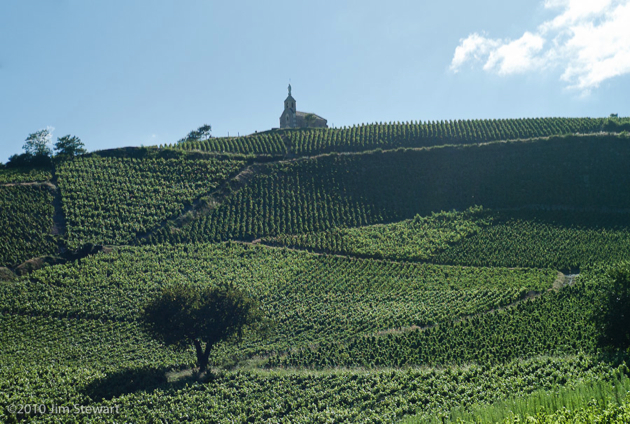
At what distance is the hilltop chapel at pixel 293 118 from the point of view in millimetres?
103562

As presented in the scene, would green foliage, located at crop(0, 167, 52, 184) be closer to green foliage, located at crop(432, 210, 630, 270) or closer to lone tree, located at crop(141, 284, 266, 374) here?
lone tree, located at crop(141, 284, 266, 374)

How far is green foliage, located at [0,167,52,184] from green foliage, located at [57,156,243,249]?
1977 mm

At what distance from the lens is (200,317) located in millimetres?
35750

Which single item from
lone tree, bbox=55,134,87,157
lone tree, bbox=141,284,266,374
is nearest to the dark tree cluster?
lone tree, bbox=55,134,87,157

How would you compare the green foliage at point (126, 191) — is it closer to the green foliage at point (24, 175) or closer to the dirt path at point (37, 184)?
the dirt path at point (37, 184)

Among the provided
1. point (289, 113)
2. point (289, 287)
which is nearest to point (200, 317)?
point (289, 287)

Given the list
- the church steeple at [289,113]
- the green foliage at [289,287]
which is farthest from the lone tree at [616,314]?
the church steeple at [289,113]

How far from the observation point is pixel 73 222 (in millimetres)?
60312

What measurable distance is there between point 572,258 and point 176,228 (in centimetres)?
4239

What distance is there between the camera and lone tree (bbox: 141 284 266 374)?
3544 cm

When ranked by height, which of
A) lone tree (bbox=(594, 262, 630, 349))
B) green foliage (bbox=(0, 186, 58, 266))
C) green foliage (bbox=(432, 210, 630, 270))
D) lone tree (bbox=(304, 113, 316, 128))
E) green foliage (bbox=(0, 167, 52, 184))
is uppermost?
lone tree (bbox=(304, 113, 316, 128))

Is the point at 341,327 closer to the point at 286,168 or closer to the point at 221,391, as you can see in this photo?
the point at 221,391

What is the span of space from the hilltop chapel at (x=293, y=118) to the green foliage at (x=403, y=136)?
14391 mm

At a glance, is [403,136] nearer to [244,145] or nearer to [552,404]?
[244,145]
